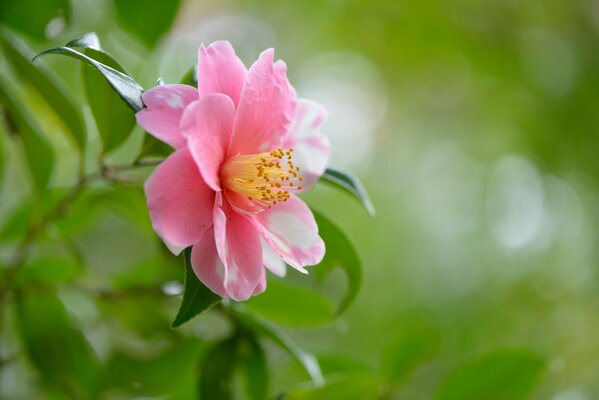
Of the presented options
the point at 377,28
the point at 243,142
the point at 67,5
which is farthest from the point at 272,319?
the point at 377,28

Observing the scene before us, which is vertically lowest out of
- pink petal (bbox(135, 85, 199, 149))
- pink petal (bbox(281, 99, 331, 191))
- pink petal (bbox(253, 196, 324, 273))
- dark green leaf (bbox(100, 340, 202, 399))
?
dark green leaf (bbox(100, 340, 202, 399))

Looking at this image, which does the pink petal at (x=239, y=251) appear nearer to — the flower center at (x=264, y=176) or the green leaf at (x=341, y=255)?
the flower center at (x=264, y=176)

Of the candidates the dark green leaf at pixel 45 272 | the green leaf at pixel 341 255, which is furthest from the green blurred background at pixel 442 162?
the green leaf at pixel 341 255

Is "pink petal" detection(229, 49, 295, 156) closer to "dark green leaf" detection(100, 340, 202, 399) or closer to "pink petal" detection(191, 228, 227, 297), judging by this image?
"pink petal" detection(191, 228, 227, 297)

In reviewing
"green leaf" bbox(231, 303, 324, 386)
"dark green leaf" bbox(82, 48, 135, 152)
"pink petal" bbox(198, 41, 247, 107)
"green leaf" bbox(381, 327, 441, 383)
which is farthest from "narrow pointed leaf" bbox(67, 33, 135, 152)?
"green leaf" bbox(381, 327, 441, 383)

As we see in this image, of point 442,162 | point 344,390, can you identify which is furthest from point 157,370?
point 442,162

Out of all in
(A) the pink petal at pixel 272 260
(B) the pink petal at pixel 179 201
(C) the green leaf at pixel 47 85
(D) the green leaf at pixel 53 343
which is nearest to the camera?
(B) the pink petal at pixel 179 201
